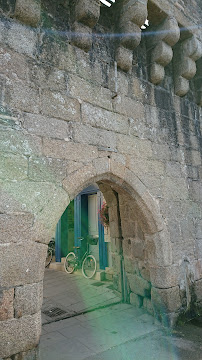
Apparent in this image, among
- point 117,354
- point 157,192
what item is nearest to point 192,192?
point 157,192

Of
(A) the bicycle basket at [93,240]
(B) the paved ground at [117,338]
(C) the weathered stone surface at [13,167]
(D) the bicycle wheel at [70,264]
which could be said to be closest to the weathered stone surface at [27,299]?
(B) the paved ground at [117,338]

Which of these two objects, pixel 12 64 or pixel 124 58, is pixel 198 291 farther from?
pixel 12 64

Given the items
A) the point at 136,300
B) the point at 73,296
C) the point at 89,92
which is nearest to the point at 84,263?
the point at 73,296

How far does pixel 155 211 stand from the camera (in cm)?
322

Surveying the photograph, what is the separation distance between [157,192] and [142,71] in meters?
1.64

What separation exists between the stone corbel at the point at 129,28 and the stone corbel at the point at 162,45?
433 mm

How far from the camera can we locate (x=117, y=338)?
289 cm

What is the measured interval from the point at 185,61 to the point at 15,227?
3254 millimetres

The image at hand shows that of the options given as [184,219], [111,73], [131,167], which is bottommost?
[184,219]

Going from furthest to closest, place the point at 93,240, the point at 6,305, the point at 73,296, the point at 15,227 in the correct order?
1. the point at 93,240
2. the point at 73,296
3. the point at 15,227
4. the point at 6,305

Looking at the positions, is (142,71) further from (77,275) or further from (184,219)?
(77,275)

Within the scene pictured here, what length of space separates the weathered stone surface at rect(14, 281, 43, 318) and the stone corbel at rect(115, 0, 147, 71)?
8.63ft

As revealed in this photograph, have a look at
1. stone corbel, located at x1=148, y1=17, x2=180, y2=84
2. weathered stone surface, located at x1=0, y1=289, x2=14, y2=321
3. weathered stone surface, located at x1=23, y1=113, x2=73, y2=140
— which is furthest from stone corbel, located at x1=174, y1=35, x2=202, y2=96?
weathered stone surface, located at x1=0, y1=289, x2=14, y2=321

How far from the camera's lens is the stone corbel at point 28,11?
2389 mm
